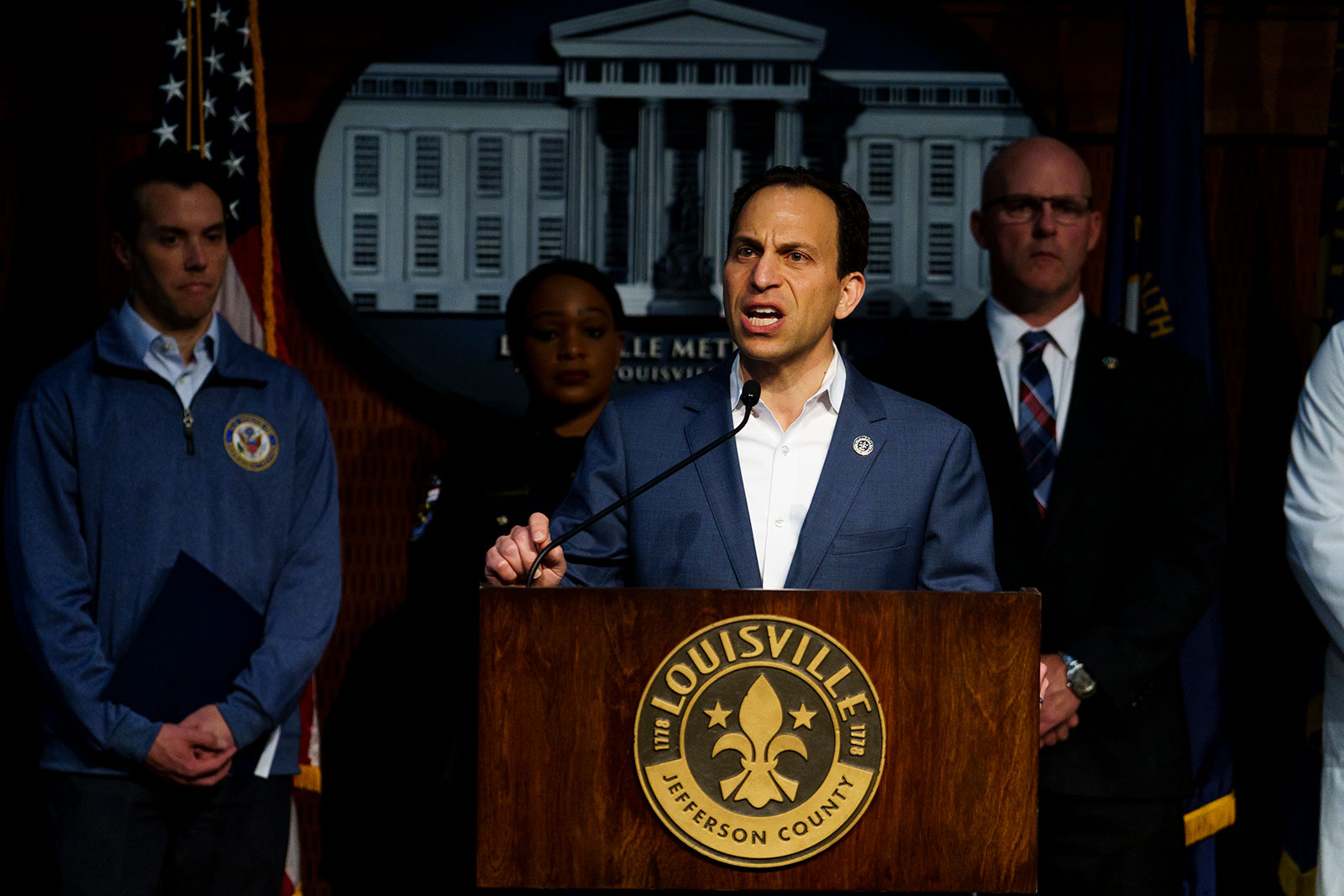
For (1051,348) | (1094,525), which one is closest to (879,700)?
(1094,525)

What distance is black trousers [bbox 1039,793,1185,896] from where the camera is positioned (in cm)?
270

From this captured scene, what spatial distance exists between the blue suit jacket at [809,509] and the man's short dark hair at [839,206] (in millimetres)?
168

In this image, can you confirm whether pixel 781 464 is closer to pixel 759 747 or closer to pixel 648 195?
pixel 759 747

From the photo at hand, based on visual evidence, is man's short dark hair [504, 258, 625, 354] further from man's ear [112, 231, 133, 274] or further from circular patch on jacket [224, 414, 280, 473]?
man's ear [112, 231, 133, 274]

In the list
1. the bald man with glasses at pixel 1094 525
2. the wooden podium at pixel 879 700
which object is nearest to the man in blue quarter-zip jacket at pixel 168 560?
the wooden podium at pixel 879 700

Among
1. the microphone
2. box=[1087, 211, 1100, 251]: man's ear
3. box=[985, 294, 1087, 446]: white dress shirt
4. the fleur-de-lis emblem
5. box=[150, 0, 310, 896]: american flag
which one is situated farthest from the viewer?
box=[150, 0, 310, 896]: american flag

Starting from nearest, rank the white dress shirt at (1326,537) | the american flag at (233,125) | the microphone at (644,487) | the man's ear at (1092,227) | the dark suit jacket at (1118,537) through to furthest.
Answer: the microphone at (644,487)
the white dress shirt at (1326,537)
the dark suit jacket at (1118,537)
the man's ear at (1092,227)
the american flag at (233,125)

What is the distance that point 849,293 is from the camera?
2.09m

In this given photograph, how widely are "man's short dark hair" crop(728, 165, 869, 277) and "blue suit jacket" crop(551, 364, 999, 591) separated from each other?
6.6 inches

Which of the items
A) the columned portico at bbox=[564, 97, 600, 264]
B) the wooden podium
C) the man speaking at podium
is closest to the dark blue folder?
the man speaking at podium

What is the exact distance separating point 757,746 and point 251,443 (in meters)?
1.58

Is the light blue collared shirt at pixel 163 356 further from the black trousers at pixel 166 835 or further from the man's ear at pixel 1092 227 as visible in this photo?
the man's ear at pixel 1092 227

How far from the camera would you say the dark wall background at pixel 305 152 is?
3.69m

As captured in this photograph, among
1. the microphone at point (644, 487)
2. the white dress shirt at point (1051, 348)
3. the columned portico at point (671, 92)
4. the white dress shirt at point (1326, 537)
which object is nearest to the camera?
the microphone at point (644, 487)
